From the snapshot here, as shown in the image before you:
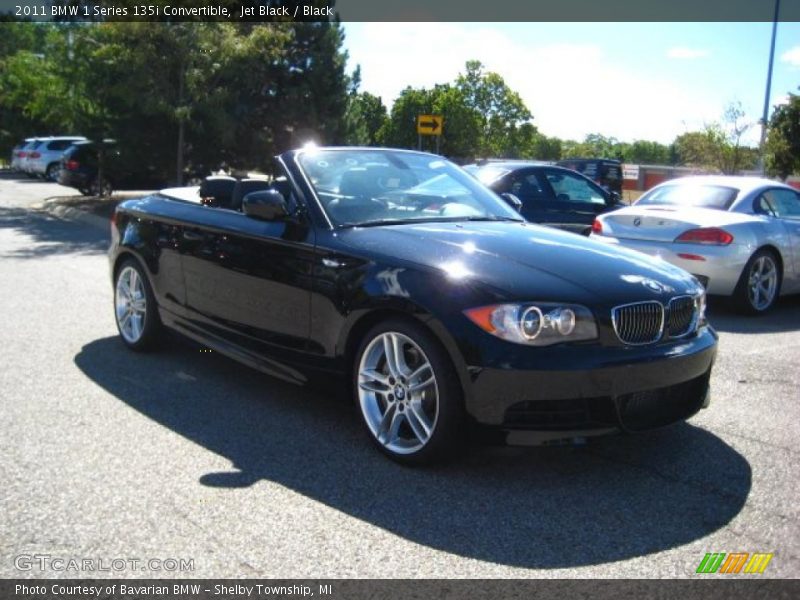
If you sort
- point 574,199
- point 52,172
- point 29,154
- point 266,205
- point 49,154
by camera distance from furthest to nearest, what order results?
point 29,154
point 49,154
point 52,172
point 574,199
point 266,205

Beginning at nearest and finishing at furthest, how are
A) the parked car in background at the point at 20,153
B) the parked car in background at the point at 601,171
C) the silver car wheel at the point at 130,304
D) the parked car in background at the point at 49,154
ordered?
the silver car wheel at the point at 130,304
the parked car in background at the point at 601,171
the parked car in background at the point at 49,154
the parked car in background at the point at 20,153

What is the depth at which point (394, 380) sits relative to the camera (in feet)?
12.6

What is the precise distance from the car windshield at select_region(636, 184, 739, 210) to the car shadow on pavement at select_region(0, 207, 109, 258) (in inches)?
309

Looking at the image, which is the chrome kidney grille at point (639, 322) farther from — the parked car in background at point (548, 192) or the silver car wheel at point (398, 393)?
the parked car in background at point (548, 192)

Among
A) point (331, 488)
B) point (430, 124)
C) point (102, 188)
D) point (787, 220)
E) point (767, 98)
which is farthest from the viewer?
point (767, 98)

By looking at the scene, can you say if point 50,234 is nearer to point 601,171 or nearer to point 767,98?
point 601,171

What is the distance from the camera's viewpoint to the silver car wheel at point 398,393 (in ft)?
12.2

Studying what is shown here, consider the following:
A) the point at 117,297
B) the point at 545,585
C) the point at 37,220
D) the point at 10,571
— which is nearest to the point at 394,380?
the point at 545,585

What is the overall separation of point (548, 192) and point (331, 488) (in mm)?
7965

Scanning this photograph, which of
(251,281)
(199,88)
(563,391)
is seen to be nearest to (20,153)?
(199,88)

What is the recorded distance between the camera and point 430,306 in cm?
359

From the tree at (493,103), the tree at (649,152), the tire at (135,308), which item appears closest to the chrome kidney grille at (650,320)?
the tire at (135,308)

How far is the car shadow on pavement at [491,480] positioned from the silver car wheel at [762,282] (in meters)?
4.17

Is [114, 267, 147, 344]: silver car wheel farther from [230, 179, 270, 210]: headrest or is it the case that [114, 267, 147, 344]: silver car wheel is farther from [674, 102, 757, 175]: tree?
[674, 102, 757, 175]: tree
